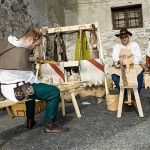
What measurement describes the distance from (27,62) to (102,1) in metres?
Answer: 6.97

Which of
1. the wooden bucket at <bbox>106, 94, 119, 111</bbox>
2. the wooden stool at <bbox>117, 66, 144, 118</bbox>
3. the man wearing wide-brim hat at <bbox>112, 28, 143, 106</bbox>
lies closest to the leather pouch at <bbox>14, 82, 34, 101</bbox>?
the wooden stool at <bbox>117, 66, 144, 118</bbox>

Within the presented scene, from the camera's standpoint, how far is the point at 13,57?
235 cm

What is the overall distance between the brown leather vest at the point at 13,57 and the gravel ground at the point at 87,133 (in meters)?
0.82

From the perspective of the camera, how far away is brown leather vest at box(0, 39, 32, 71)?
92.5 inches

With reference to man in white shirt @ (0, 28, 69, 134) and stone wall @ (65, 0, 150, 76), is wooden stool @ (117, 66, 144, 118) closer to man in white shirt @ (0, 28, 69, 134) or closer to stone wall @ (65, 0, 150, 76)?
man in white shirt @ (0, 28, 69, 134)

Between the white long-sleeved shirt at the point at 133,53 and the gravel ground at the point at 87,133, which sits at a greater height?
the white long-sleeved shirt at the point at 133,53

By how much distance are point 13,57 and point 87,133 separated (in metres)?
1.16

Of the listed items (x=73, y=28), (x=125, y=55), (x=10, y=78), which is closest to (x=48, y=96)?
(x=10, y=78)

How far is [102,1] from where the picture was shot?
8.72 meters

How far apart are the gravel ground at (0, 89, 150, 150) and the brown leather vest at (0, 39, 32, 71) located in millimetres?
817

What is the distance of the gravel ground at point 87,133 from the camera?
2262 mm

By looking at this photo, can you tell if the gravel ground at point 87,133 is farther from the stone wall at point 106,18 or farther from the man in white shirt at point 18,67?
the stone wall at point 106,18

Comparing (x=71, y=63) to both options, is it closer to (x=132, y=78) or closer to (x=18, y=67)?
(x=132, y=78)

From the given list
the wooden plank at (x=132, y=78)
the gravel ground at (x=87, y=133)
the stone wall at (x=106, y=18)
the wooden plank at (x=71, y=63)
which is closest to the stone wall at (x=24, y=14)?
the stone wall at (x=106, y=18)
